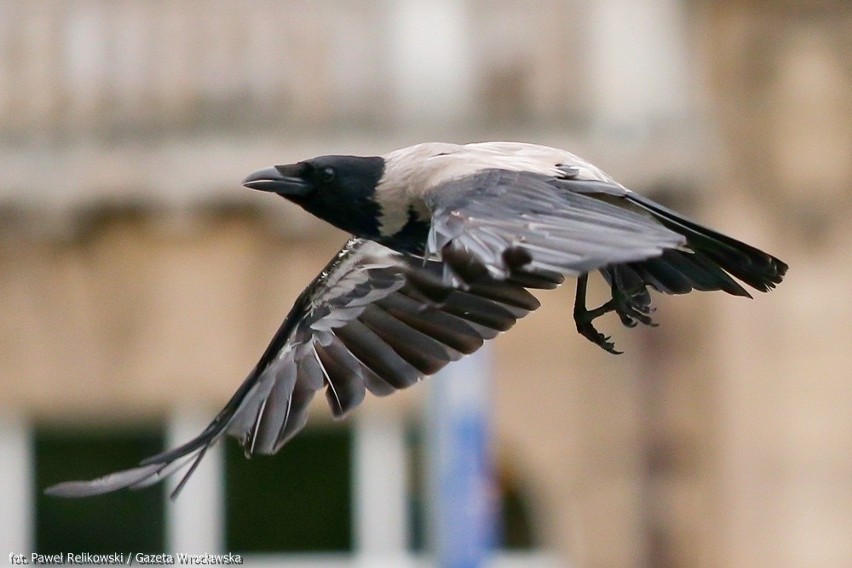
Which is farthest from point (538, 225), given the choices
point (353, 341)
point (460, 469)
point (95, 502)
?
point (95, 502)

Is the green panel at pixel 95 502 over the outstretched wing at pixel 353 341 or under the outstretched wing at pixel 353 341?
under

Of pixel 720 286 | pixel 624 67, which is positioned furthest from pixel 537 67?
pixel 720 286

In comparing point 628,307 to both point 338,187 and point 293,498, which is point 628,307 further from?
point 293,498

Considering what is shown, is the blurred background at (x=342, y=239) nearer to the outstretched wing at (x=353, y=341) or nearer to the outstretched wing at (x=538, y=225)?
the outstretched wing at (x=353, y=341)

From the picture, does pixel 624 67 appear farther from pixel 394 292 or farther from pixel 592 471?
pixel 394 292

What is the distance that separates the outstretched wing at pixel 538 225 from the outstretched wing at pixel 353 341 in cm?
37

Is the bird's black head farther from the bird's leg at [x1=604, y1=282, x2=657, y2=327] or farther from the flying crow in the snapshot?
the bird's leg at [x1=604, y1=282, x2=657, y2=327]

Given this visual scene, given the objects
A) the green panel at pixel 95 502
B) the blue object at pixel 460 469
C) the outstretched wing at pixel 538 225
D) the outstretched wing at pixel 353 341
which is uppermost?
the outstretched wing at pixel 538 225

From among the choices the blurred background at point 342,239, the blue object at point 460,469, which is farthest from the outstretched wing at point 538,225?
the blurred background at point 342,239

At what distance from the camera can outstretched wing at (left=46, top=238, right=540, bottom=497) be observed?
4.61 meters

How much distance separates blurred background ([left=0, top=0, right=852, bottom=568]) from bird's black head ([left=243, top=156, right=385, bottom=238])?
4.80 m

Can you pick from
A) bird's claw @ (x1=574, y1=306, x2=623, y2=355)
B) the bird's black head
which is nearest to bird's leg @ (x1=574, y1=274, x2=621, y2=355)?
bird's claw @ (x1=574, y1=306, x2=623, y2=355)

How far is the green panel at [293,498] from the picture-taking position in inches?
379

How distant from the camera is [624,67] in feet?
32.1
